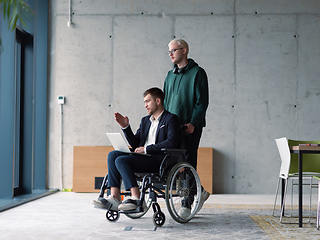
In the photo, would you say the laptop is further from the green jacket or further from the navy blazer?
the green jacket

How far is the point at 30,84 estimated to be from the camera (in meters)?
5.90

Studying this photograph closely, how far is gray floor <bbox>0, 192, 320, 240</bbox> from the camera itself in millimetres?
2943

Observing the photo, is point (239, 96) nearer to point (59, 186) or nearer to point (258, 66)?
point (258, 66)

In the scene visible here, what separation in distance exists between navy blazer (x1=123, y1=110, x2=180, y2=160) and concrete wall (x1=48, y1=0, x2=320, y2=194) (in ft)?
9.44

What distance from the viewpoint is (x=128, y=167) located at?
319cm

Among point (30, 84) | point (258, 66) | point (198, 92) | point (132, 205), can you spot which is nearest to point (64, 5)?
point (30, 84)

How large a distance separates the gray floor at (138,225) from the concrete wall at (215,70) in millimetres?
1951

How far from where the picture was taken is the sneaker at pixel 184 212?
3.55 metres

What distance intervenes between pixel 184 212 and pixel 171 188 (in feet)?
1.43

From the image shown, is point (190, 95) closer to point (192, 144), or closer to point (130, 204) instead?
point (192, 144)

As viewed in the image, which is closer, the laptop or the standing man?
the laptop

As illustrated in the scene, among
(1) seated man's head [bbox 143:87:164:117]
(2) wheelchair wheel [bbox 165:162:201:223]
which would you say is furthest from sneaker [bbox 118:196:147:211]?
(1) seated man's head [bbox 143:87:164:117]

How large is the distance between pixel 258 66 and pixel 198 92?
9.75 ft

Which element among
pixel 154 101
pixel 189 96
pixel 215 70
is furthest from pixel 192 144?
pixel 215 70
